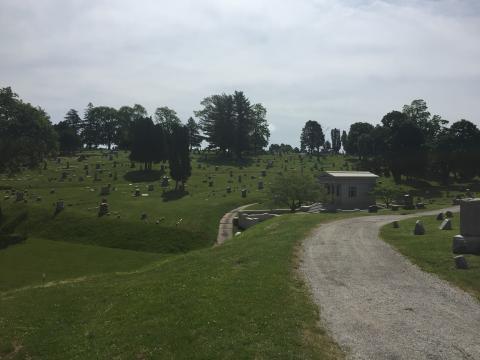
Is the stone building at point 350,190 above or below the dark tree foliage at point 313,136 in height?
Answer: below

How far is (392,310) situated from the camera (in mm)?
14930

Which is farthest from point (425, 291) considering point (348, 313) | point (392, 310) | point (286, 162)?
point (286, 162)

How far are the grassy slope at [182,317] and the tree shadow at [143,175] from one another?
60866mm

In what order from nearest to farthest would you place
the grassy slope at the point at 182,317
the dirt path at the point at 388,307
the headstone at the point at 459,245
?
the dirt path at the point at 388,307
the grassy slope at the point at 182,317
the headstone at the point at 459,245

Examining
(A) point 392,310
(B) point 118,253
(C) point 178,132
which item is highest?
(C) point 178,132

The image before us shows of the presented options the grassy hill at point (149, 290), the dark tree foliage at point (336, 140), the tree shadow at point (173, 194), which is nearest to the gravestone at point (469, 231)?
the grassy hill at point (149, 290)

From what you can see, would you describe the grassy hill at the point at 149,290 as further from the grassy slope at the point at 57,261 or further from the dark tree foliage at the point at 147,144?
the dark tree foliage at the point at 147,144

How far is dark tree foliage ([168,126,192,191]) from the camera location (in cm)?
7238

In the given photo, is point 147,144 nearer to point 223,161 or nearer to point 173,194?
point 173,194

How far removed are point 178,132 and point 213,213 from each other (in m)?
22.5

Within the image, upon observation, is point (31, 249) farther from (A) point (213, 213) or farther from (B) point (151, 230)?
(A) point (213, 213)

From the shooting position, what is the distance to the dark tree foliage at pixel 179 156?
72.4 m

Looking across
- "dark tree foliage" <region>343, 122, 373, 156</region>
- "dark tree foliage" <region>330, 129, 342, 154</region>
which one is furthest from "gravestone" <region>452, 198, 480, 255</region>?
"dark tree foliage" <region>330, 129, 342, 154</region>

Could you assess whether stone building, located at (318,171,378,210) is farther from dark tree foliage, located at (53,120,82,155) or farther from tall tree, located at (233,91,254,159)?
dark tree foliage, located at (53,120,82,155)
